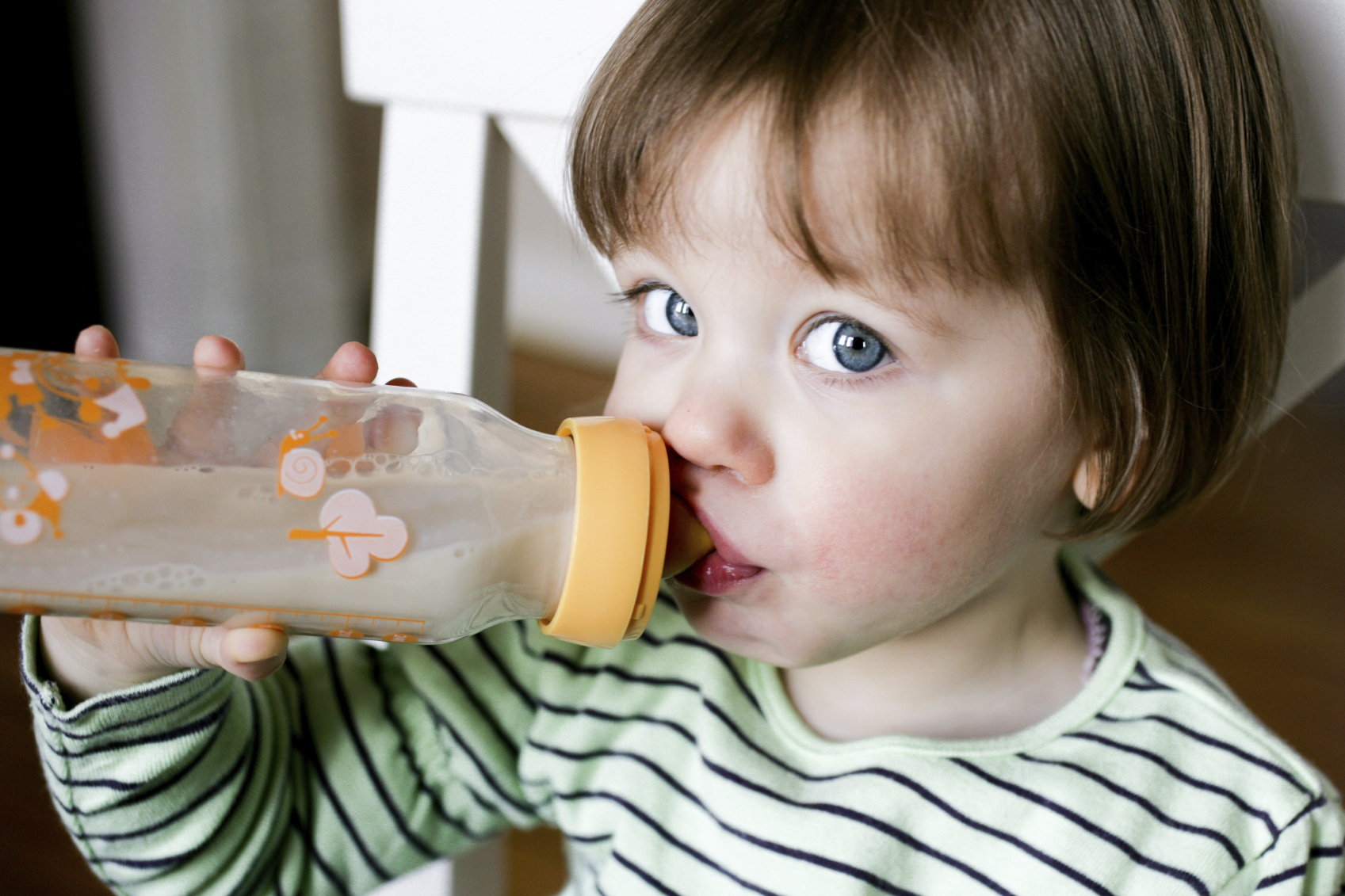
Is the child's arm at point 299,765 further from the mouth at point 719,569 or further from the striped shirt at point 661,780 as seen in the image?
the mouth at point 719,569

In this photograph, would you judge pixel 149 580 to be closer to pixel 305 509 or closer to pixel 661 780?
pixel 305 509

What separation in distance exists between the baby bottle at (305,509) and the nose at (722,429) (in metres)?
0.02

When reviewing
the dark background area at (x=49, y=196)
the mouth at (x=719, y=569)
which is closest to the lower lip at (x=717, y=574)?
the mouth at (x=719, y=569)

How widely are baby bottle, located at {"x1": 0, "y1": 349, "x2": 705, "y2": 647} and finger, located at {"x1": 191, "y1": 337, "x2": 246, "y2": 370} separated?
0.02 meters

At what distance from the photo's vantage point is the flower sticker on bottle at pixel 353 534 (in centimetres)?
50

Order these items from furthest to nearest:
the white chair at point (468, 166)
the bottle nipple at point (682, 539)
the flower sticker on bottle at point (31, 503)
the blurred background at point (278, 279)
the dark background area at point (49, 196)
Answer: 1. the dark background area at point (49, 196)
2. the blurred background at point (278, 279)
3. the white chair at point (468, 166)
4. the bottle nipple at point (682, 539)
5. the flower sticker on bottle at point (31, 503)

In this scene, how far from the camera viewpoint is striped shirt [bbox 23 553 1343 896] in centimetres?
65

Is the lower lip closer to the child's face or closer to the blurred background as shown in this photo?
the child's face

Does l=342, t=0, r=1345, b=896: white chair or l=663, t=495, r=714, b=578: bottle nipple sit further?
l=342, t=0, r=1345, b=896: white chair

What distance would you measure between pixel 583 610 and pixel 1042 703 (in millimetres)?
359

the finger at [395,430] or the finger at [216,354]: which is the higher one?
the finger at [216,354]

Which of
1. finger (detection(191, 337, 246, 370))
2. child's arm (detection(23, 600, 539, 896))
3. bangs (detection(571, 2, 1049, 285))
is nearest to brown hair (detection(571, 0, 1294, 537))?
bangs (detection(571, 2, 1049, 285))

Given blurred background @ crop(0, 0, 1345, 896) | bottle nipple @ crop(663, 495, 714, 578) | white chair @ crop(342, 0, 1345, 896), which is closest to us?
bottle nipple @ crop(663, 495, 714, 578)

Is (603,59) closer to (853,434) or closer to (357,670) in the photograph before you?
(853,434)
